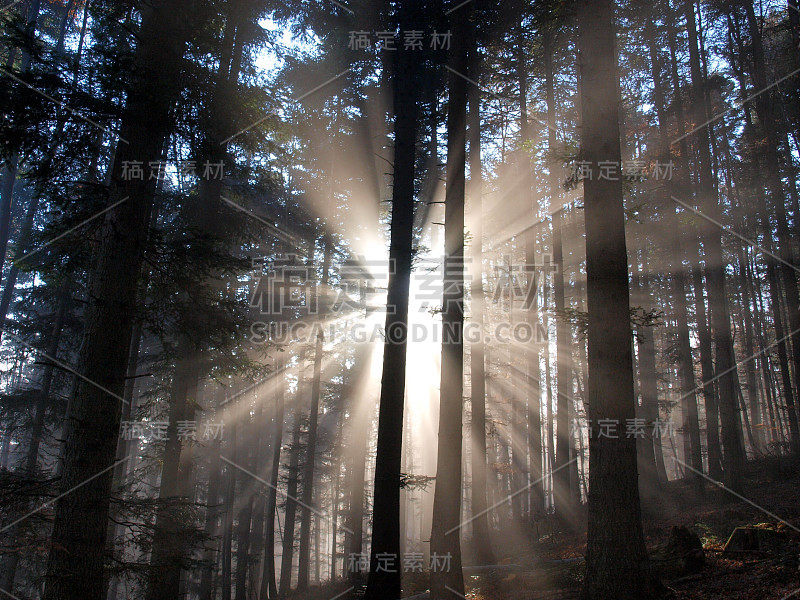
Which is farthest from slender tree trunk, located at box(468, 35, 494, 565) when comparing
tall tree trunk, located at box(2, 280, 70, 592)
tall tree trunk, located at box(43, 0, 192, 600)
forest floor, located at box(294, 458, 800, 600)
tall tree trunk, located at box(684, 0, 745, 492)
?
tall tree trunk, located at box(2, 280, 70, 592)

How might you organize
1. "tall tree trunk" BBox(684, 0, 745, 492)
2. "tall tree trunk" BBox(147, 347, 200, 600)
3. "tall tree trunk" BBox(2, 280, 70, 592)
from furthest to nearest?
"tall tree trunk" BBox(2, 280, 70, 592) → "tall tree trunk" BBox(684, 0, 745, 492) → "tall tree trunk" BBox(147, 347, 200, 600)

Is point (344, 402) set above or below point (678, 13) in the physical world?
below

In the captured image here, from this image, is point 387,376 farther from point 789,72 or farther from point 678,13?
point 789,72

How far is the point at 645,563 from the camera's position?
5898 millimetres

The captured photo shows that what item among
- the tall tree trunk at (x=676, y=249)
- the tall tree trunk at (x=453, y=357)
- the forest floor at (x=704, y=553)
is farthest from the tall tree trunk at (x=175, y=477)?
the tall tree trunk at (x=676, y=249)

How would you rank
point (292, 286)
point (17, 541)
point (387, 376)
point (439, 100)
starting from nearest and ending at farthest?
point (17, 541) < point (387, 376) < point (439, 100) < point (292, 286)

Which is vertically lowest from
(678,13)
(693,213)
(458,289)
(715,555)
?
(715,555)

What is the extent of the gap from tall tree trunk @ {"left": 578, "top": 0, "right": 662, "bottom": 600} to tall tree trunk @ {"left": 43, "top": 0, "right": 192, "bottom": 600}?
6638 millimetres

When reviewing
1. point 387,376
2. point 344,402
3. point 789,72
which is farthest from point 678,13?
point 344,402

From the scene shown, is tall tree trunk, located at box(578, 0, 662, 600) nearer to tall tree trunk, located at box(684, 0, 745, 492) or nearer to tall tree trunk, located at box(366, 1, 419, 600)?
tall tree trunk, located at box(366, 1, 419, 600)

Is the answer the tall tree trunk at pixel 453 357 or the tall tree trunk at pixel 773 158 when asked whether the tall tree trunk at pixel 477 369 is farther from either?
the tall tree trunk at pixel 773 158

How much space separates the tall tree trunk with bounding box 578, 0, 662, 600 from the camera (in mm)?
5895

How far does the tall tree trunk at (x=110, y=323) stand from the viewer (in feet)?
20.4

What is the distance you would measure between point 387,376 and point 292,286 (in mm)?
11454
